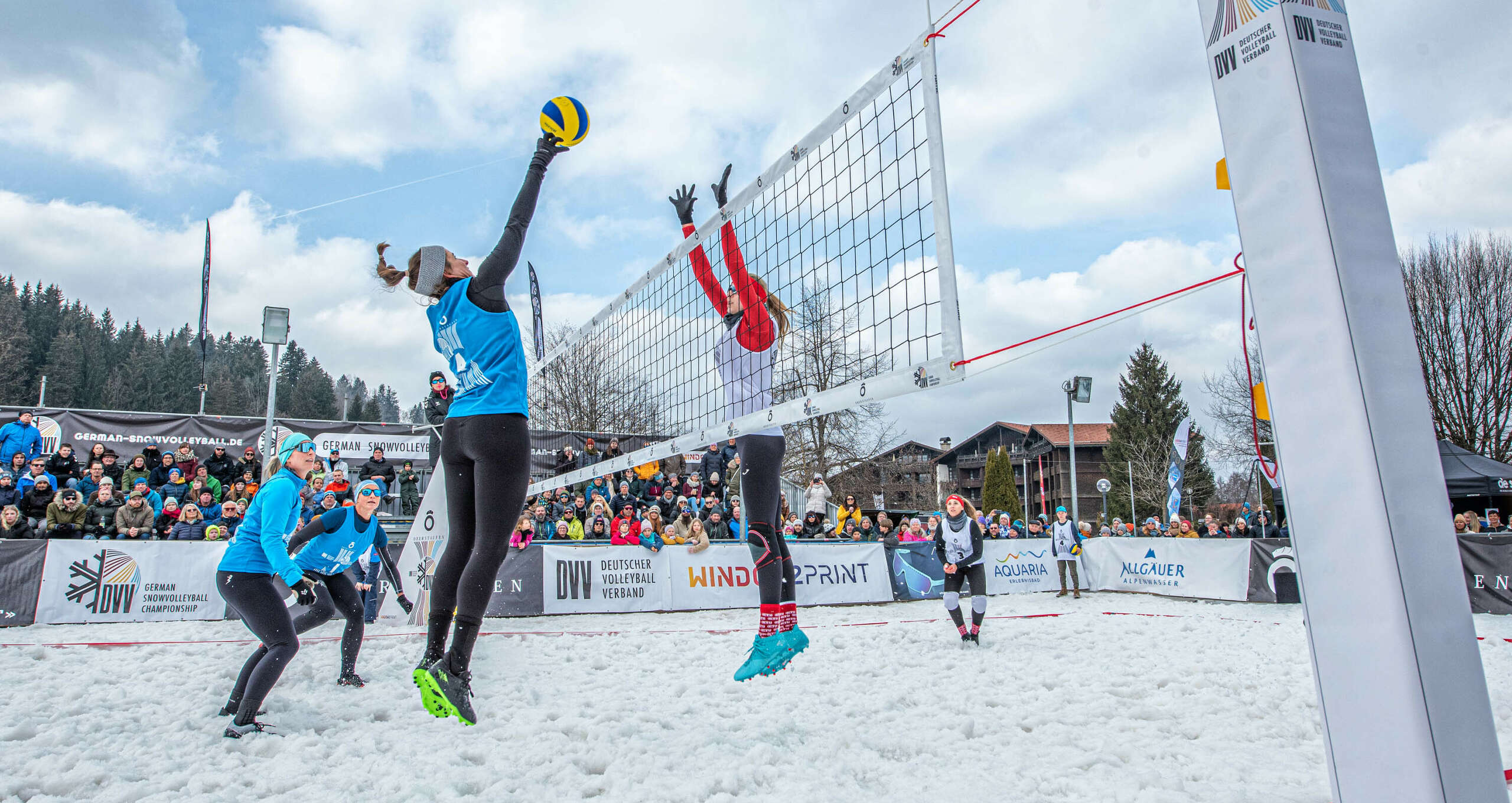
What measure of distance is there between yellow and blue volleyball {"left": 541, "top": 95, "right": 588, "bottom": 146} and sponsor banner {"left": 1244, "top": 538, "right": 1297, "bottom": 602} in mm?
12500

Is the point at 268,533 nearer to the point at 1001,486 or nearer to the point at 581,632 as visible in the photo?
the point at 581,632

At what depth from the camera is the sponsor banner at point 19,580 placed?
8820mm

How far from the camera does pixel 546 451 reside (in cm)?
1417

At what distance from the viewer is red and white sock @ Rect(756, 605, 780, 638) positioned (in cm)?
386

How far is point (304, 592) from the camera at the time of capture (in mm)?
5039

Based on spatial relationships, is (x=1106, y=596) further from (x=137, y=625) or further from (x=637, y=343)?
(x=137, y=625)

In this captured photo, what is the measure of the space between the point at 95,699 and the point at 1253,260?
6320 millimetres

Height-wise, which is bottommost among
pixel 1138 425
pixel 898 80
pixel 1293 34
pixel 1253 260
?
pixel 1253 260

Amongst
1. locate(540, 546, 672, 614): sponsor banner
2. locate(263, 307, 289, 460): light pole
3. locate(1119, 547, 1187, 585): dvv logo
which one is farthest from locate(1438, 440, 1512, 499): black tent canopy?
locate(263, 307, 289, 460): light pole

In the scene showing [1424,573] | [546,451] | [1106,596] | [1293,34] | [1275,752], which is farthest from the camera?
[546,451]

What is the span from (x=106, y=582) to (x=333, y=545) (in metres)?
6.06

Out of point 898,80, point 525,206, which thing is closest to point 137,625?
point 525,206

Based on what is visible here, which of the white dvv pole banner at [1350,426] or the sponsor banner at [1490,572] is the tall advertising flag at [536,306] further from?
the sponsor banner at [1490,572]

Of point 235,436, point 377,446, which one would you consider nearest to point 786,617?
point 377,446
